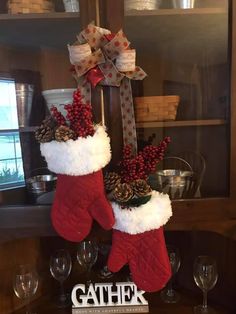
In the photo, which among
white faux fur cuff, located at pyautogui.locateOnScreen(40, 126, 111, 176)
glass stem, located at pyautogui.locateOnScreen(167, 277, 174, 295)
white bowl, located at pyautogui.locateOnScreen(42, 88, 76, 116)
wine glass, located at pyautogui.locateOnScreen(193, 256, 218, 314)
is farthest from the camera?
glass stem, located at pyautogui.locateOnScreen(167, 277, 174, 295)

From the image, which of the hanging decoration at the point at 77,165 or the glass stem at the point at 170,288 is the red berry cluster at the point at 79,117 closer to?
the hanging decoration at the point at 77,165

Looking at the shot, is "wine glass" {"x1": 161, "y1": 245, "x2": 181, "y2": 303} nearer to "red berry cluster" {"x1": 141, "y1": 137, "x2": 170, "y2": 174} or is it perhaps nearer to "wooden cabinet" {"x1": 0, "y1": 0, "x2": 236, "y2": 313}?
"wooden cabinet" {"x1": 0, "y1": 0, "x2": 236, "y2": 313}

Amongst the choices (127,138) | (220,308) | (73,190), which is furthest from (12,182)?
(220,308)

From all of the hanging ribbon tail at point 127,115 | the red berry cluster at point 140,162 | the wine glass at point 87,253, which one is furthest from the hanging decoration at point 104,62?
the wine glass at point 87,253

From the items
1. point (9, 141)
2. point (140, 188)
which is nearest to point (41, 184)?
point (9, 141)

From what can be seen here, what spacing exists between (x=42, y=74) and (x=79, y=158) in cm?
27

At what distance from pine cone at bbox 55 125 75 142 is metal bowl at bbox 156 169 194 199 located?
256mm

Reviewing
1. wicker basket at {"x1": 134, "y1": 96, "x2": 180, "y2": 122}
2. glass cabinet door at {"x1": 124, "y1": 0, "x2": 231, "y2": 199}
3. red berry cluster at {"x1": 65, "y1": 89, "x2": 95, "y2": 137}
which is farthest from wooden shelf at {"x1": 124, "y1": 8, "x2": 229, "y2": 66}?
red berry cluster at {"x1": 65, "y1": 89, "x2": 95, "y2": 137}

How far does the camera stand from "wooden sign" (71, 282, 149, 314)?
96 cm

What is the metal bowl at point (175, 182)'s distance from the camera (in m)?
0.89

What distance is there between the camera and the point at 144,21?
0.85 metres

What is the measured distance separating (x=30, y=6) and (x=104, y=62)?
231 mm

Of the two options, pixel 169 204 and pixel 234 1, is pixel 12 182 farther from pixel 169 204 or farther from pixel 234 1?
pixel 234 1

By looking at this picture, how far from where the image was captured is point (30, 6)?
0.85 m
